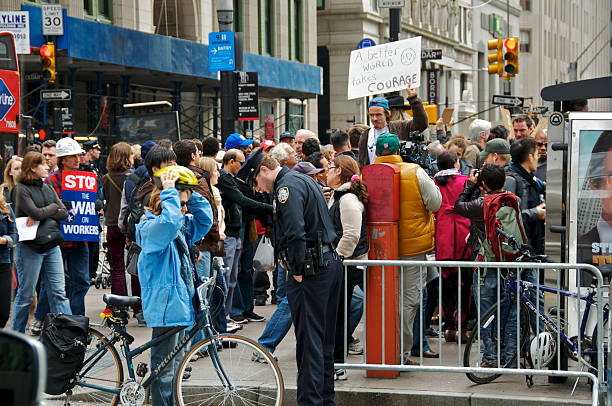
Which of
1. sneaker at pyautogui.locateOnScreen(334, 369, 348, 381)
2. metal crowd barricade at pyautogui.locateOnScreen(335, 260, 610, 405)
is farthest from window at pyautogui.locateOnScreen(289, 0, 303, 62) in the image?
metal crowd barricade at pyautogui.locateOnScreen(335, 260, 610, 405)

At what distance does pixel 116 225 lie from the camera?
11.6 m

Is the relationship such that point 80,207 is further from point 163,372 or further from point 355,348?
point 163,372

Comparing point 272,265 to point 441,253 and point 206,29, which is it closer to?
point 441,253

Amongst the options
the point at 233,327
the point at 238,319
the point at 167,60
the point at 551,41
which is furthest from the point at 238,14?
the point at 551,41

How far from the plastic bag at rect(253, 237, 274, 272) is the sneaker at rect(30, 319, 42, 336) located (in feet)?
7.84

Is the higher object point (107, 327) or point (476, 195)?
point (476, 195)

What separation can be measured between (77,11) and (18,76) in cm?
2371

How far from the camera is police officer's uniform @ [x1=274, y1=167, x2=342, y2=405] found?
7301mm

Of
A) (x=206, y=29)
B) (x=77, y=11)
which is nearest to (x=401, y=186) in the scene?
(x=77, y=11)

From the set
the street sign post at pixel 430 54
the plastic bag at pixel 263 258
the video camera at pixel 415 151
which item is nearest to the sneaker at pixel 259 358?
the video camera at pixel 415 151

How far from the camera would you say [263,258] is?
442 inches

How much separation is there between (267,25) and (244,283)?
30.8 m

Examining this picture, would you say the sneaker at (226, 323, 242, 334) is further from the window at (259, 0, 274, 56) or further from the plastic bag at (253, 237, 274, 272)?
the window at (259, 0, 274, 56)

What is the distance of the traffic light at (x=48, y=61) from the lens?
2084 centimetres
